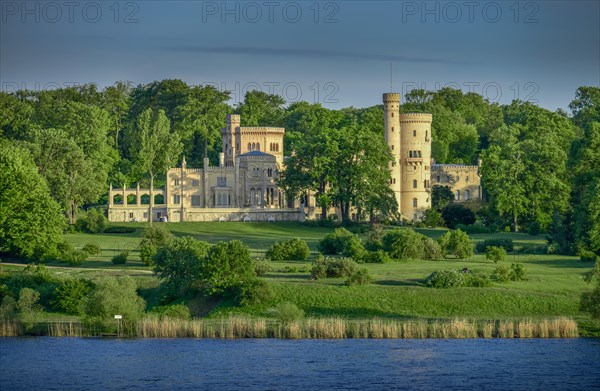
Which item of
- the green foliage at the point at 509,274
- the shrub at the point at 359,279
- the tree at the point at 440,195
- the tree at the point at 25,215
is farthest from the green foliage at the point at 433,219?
the shrub at the point at 359,279

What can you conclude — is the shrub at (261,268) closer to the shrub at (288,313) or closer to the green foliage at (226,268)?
the green foliage at (226,268)

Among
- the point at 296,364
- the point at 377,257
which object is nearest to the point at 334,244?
the point at 377,257

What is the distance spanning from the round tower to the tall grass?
6839 centimetres

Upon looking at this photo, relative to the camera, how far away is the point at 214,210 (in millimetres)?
132750

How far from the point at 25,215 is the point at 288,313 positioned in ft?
99.4

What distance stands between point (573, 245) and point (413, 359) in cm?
3773

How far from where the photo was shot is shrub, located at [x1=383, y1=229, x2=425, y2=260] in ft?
316

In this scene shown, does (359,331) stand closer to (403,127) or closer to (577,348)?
(577,348)

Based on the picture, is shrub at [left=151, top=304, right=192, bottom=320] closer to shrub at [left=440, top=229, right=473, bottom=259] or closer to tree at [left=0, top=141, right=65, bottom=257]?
tree at [left=0, top=141, right=65, bottom=257]

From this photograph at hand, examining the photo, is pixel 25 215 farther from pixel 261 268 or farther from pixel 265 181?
pixel 265 181

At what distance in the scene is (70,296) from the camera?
260 ft

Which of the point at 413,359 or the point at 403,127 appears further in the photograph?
the point at 403,127

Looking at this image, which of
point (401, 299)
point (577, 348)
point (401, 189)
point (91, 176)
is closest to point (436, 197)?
point (401, 189)

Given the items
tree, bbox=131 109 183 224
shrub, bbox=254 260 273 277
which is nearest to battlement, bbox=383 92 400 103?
tree, bbox=131 109 183 224
